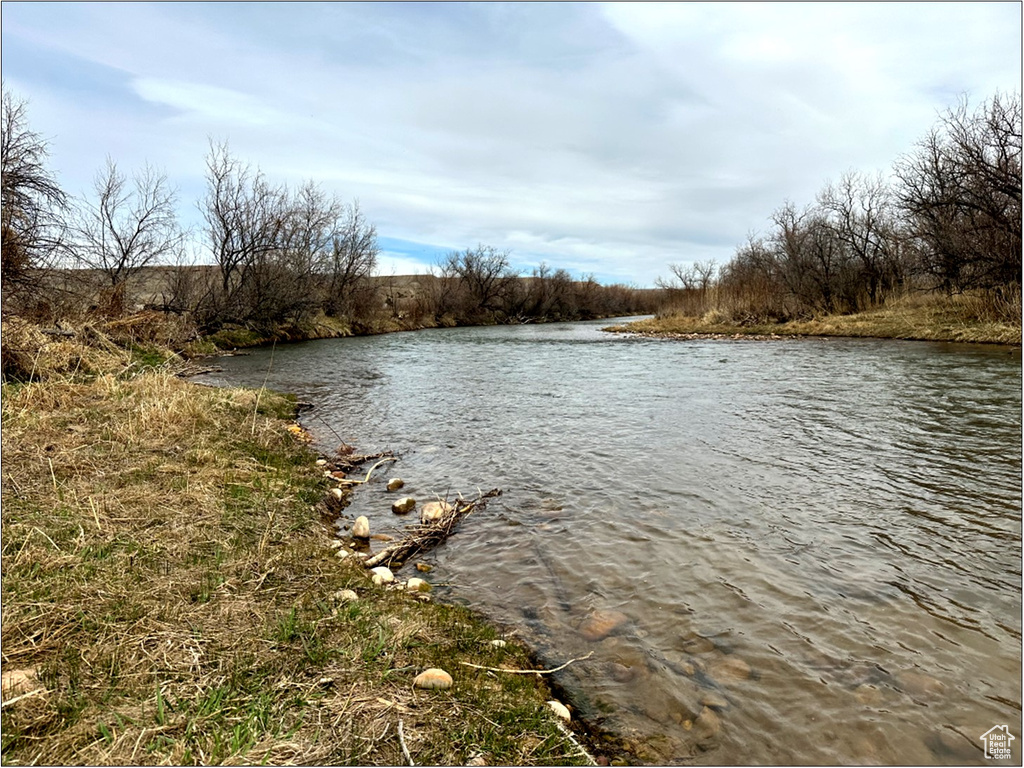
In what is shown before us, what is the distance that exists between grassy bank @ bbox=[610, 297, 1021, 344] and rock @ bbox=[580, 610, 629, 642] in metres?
21.3

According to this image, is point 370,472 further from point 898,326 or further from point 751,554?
point 898,326

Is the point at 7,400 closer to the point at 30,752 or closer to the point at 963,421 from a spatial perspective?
the point at 30,752

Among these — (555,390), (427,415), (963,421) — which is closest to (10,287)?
(427,415)

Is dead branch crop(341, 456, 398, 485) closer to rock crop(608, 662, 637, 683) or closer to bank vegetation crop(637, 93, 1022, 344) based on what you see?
rock crop(608, 662, 637, 683)

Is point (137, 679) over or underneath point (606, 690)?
over

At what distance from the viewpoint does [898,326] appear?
24.2 metres

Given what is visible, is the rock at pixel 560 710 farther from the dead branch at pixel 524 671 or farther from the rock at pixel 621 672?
the rock at pixel 621 672

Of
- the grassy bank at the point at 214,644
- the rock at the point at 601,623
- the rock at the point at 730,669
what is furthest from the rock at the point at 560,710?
the rock at the point at 730,669

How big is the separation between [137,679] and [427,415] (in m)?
8.30

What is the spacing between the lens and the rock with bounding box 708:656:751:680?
3125 millimetres

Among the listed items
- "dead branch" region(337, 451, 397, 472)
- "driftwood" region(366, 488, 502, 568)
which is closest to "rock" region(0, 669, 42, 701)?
"driftwood" region(366, 488, 502, 568)

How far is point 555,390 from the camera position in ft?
43.8

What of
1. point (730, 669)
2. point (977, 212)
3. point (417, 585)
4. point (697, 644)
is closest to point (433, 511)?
point (417, 585)

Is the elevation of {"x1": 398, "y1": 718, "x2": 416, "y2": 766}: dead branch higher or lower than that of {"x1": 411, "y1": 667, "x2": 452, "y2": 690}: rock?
higher
